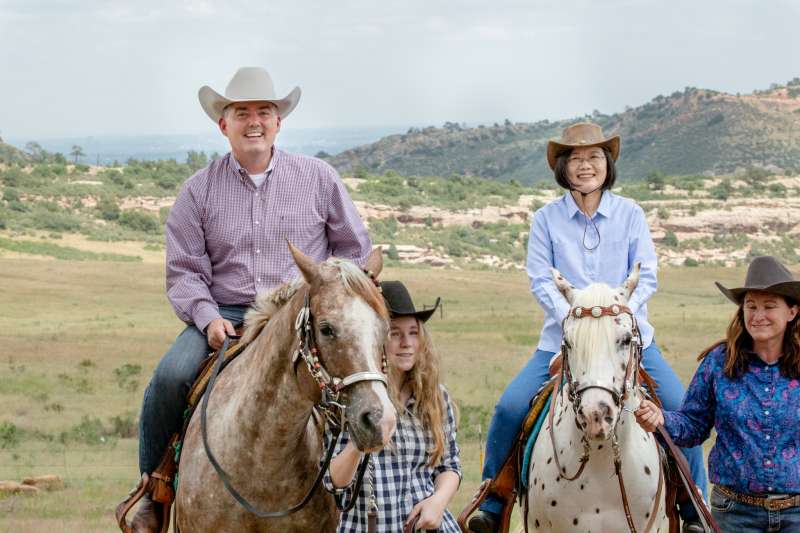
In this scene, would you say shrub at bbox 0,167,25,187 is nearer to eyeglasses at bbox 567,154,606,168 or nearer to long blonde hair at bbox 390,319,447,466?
eyeglasses at bbox 567,154,606,168

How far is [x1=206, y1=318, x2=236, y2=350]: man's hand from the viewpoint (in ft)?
20.0

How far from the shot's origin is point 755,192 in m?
84.1

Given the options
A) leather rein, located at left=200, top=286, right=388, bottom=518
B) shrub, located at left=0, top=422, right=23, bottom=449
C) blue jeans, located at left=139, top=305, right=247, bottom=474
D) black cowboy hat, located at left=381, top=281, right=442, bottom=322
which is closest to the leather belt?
black cowboy hat, located at left=381, top=281, right=442, bottom=322

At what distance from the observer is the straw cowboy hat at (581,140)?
23.9ft

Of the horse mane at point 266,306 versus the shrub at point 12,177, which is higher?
the horse mane at point 266,306

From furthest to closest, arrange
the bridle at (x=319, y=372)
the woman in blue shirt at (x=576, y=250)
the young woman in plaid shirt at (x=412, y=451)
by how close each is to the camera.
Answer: the woman in blue shirt at (x=576, y=250), the young woman in plaid shirt at (x=412, y=451), the bridle at (x=319, y=372)

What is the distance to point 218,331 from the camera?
6109 mm

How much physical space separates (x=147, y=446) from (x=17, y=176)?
236 feet

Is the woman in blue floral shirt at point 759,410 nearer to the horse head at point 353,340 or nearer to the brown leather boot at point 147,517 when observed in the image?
the horse head at point 353,340

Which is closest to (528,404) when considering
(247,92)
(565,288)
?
(565,288)

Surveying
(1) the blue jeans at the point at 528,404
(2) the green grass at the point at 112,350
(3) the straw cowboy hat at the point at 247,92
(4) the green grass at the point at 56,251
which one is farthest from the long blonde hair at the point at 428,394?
(4) the green grass at the point at 56,251

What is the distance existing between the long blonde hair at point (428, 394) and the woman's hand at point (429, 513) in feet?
0.65

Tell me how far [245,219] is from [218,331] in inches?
28.3

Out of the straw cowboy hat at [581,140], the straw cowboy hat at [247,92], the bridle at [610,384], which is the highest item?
the straw cowboy hat at [247,92]
